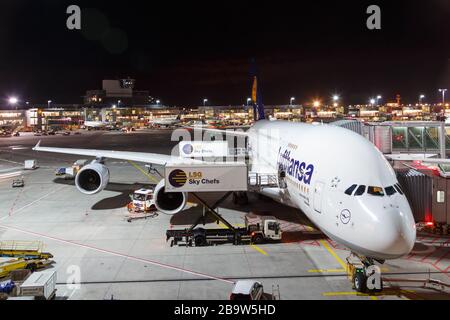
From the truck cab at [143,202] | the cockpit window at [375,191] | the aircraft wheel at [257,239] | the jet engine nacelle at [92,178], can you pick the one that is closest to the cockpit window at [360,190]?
the cockpit window at [375,191]

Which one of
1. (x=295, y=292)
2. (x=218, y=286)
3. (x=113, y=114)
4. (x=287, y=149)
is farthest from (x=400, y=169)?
(x=113, y=114)

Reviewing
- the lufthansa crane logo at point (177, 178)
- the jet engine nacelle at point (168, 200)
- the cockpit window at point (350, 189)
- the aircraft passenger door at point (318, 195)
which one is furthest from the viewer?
the jet engine nacelle at point (168, 200)

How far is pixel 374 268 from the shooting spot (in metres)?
10.4

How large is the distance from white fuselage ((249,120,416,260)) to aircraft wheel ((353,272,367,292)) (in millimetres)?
1335

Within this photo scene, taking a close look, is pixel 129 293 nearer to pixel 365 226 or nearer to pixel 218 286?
pixel 218 286

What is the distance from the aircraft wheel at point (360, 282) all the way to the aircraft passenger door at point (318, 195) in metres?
1.99

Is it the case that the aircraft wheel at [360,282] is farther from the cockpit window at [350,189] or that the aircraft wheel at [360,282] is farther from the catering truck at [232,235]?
the catering truck at [232,235]

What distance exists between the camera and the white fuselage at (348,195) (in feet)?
28.6

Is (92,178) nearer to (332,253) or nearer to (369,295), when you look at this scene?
(332,253)

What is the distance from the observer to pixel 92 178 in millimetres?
20266

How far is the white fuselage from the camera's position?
8.71 m

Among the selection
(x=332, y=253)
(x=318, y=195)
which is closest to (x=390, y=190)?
(x=318, y=195)

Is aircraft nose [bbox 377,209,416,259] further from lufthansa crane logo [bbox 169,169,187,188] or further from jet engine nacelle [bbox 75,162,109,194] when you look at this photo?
jet engine nacelle [bbox 75,162,109,194]

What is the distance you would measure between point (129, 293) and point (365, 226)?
248 inches
